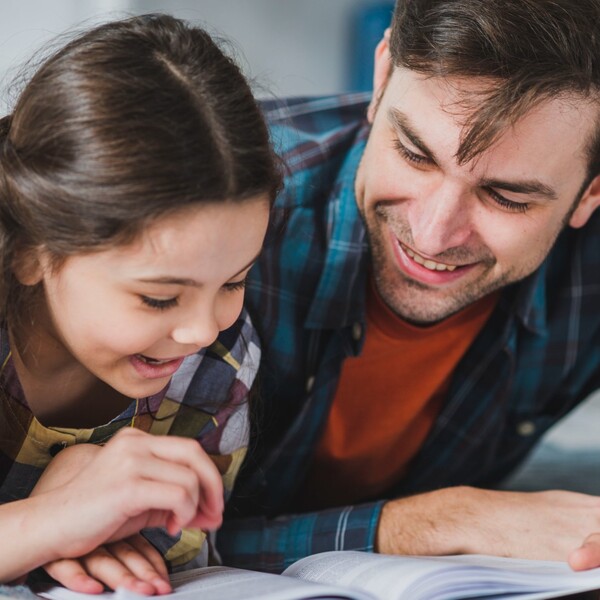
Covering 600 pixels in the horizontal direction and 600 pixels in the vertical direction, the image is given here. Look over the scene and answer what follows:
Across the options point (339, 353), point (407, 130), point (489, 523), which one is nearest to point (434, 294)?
point (339, 353)

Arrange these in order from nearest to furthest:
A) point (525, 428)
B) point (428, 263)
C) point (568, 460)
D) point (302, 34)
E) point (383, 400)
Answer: point (428, 263), point (383, 400), point (525, 428), point (568, 460), point (302, 34)

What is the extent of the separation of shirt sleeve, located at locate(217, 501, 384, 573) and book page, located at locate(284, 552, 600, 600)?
210 mm

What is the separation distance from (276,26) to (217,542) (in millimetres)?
2005

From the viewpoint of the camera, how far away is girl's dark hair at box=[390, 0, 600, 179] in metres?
1.09

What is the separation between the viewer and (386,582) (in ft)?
2.80

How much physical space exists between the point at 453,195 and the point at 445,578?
486 millimetres

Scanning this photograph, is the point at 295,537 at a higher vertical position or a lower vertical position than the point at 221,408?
lower

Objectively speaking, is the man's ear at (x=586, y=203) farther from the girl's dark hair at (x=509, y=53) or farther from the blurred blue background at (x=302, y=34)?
the blurred blue background at (x=302, y=34)

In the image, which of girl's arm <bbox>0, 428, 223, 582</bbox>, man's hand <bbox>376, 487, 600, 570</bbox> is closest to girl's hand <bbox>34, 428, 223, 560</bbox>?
girl's arm <bbox>0, 428, 223, 582</bbox>

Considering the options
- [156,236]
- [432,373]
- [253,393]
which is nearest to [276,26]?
[432,373]

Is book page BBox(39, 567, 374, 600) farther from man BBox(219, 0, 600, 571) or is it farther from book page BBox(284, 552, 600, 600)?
man BBox(219, 0, 600, 571)

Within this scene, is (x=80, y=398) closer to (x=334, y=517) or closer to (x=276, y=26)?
(x=334, y=517)

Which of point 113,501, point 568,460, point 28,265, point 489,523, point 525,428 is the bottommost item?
point 568,460

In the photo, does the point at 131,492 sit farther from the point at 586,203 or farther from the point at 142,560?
the point at 586,203
